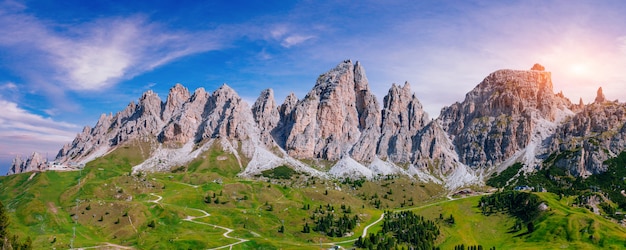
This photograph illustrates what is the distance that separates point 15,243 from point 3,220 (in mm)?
11676

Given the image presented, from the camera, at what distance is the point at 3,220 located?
19338 centimetres

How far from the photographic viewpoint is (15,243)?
7485 inches
